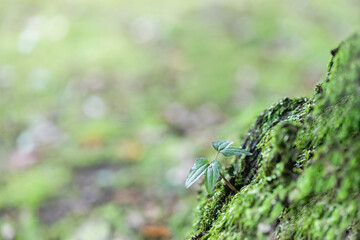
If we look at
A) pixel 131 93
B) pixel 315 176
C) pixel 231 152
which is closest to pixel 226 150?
pixel 231 152

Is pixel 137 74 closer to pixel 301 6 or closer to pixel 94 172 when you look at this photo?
pixel 94 172

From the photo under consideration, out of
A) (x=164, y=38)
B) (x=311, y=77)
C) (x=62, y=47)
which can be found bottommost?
(x=311, y=77)

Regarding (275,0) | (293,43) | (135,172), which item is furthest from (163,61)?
(275,0)

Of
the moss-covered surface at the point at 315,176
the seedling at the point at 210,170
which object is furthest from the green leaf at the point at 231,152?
the moss-covered surface at the point at 315,176

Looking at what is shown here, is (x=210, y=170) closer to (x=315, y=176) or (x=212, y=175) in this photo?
(x=212, y=175)

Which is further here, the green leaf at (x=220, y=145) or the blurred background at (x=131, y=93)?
the blurred background at (x=131, y=93)

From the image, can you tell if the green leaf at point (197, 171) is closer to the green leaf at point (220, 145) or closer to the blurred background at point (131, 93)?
the green leaf at point (220, 145)

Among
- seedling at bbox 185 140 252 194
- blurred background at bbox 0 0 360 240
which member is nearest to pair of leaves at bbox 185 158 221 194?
seedling at bbox 185 140 252 194
